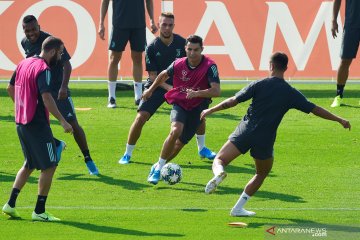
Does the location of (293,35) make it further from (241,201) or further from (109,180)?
(241,201)

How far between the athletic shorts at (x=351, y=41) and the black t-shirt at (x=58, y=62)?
278 inches

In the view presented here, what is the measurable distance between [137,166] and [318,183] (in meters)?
3.01

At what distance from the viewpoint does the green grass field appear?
12852 mm

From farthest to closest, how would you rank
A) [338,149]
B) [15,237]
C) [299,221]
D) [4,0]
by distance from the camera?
[4,0] < [338,149] < [299,221] < [15,237]

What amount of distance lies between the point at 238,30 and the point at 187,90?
8052 mm

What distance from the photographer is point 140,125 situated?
17312mm

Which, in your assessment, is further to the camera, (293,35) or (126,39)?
(293,35)

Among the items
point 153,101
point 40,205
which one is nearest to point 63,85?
point 153,101

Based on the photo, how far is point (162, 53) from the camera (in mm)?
17297

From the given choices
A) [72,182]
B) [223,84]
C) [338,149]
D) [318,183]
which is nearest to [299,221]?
[318,183]

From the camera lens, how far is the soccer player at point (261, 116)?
43.2ft

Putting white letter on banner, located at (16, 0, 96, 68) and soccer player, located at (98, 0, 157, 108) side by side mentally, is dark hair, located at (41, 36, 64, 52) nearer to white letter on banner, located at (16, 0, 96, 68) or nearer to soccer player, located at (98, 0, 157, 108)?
soccer player, located at (98, 0, 157, 108)

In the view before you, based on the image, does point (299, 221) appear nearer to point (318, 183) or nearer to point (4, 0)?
point (318, 183)

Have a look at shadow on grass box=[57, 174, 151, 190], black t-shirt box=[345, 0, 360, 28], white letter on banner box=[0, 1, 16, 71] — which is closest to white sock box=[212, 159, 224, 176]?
shadow on grass box=[57, 174, 151, 190]
